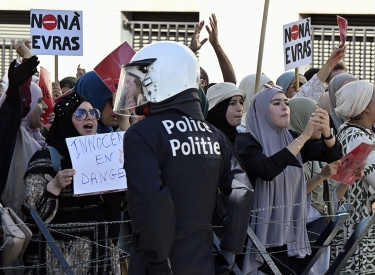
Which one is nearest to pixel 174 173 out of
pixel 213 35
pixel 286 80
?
pixel 213 35

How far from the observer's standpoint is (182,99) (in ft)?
15.4

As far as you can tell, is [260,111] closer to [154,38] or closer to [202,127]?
[202,127]

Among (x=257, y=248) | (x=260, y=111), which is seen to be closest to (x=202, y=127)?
(x=257, y=248)

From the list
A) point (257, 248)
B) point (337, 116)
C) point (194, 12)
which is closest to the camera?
point (257, 248)

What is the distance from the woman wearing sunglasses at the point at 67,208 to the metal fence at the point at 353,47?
32.4ft

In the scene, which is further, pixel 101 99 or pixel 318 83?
pixel 318 83

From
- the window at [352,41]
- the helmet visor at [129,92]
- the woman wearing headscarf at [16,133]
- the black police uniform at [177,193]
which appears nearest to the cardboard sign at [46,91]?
the woman wearing headscarf at [16,133]

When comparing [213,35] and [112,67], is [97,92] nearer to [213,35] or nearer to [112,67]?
[112,67]

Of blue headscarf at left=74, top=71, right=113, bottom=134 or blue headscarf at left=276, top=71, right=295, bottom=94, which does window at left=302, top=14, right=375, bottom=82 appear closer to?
blue headscarf at left=276, top=71, right=295, bottom=94

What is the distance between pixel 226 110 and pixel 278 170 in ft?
3.64

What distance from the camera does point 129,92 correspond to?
4.81 m

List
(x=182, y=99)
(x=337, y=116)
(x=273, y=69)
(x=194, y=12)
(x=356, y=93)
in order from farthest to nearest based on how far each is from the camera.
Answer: (x=194, y=12)
(x=273, y=69)
(x=337, y=116)
(x=356, y=93)
(x=182, y=99)

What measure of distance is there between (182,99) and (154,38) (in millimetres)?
11362

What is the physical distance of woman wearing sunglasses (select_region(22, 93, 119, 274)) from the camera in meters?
5.63
